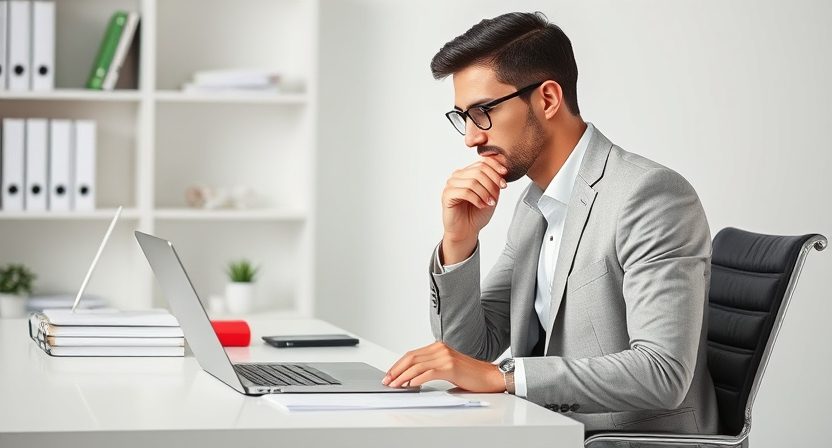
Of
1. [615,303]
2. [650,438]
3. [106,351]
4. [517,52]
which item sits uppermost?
[517,52]

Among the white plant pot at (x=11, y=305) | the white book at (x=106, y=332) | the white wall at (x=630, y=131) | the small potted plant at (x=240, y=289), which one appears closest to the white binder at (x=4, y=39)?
the white plant pot at (x=11, y=305)

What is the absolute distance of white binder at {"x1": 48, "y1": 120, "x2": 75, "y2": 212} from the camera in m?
3.54

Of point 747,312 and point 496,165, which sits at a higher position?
point 496,165

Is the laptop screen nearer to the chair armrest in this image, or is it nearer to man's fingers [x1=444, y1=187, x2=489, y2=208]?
man's fingers [x1=444, y1=187, x2=489, y2=208]

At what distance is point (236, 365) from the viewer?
175 cm

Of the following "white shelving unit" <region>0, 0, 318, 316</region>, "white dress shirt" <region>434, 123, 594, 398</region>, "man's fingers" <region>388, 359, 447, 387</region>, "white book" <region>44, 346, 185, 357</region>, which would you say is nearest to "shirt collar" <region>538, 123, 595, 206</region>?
"white dress shirt" <region>434, 123, 594, 398</region>

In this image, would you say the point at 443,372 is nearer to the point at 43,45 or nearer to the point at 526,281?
the point at 526,281

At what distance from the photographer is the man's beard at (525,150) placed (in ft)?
6.65

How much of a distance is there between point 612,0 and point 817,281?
129cm

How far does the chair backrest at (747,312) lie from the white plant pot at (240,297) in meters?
1.89

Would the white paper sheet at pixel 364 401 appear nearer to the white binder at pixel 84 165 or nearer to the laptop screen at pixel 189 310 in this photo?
the laptop screen at pixel 189 310

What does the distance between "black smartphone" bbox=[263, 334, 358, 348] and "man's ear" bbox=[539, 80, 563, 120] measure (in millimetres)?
564

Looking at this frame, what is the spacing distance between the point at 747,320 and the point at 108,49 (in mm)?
2328

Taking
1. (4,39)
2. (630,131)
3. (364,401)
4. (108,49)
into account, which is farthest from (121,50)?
(364,401)
